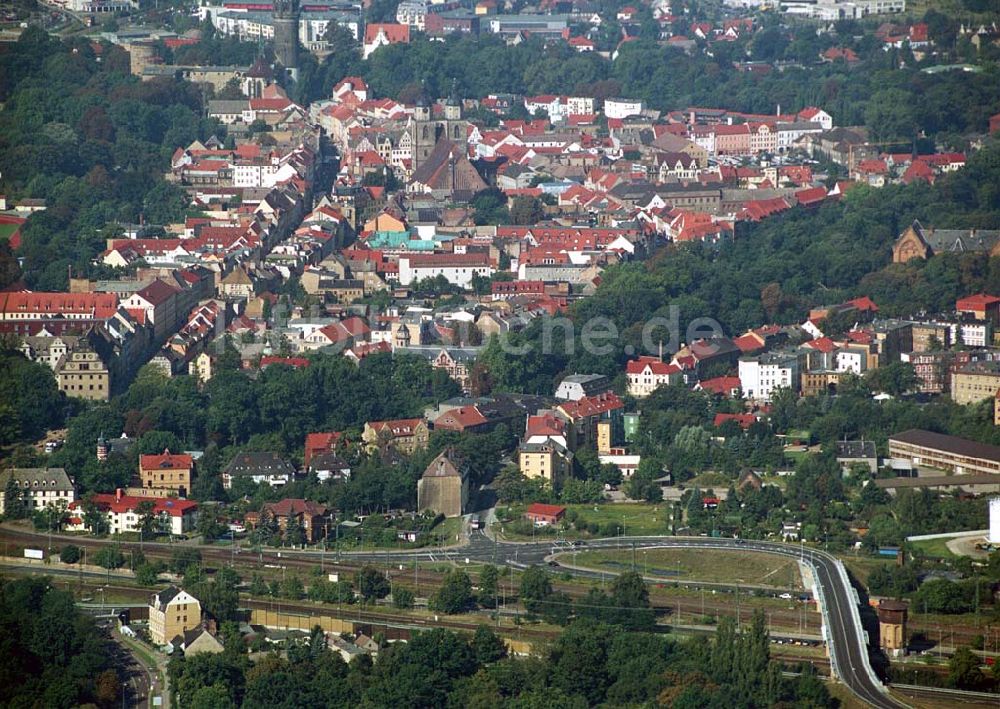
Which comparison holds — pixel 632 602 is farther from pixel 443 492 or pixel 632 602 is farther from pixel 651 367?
pixel 651 367

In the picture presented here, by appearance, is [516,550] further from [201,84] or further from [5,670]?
[201,84]

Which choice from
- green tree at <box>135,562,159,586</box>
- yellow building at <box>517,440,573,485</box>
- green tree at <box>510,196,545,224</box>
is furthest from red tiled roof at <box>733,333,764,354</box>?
green tree at <box>135,562,159,586</box>

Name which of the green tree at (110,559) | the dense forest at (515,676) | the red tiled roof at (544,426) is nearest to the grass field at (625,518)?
the red tiled roof at (544,426)

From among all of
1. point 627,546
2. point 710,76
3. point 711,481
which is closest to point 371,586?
point 627,546

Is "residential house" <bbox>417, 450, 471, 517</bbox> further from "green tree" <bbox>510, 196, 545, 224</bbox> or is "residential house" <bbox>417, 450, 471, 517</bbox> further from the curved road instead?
"green tree" <bbox>510, 196, 545, 224</bbox>

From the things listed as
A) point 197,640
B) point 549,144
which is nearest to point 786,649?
point 197,640

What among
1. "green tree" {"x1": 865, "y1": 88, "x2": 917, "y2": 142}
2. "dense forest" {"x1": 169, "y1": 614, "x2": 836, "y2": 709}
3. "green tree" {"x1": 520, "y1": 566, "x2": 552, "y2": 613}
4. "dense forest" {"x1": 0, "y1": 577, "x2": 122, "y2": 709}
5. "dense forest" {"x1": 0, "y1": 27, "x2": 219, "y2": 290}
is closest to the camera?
"dense forest" {"x1": 169, "y1": 614, "x2": 836, "y2": 709}

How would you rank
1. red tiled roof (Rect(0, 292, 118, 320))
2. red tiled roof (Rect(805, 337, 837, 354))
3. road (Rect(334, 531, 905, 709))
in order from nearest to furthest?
road (Rect(334, 531, 905, 709))
red tiled roof (Rect(805, 337, 837, 354))
red tiled roof (Rect(0, 292, 118, 320))
